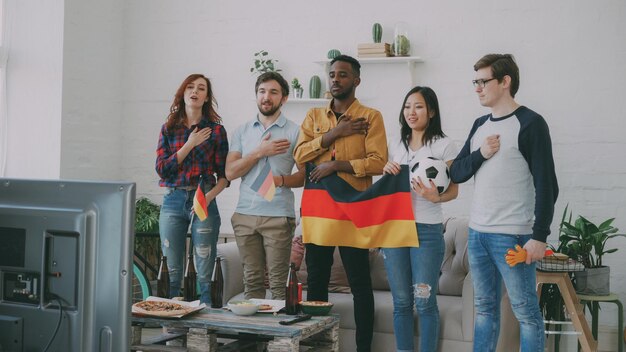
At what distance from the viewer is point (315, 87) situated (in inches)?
203

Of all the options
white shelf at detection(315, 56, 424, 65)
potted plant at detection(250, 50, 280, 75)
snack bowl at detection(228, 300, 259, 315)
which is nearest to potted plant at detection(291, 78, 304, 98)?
potted plant at detection(250, 50, 280, 75)

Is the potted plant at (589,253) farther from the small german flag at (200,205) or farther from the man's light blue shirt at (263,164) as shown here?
the small german flag at (200,205)

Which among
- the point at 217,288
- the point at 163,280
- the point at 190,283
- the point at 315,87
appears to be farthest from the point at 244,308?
the point at 315,87

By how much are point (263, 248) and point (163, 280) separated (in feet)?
1.85

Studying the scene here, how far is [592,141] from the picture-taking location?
4.63 m

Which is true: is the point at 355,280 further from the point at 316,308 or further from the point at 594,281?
the point at 594,281

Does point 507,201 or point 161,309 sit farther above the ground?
point 507,201

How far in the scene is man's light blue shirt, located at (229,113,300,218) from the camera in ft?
11.9

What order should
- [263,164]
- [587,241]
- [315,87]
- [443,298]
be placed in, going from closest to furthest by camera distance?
[263,164], [443,298], [587,241], [315,87]

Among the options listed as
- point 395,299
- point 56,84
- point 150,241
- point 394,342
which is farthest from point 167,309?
point 56,84

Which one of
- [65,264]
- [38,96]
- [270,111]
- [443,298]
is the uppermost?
[38,96]

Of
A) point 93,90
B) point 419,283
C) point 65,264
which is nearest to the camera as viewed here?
point 65,264

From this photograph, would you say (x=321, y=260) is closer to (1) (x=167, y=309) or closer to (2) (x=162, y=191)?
(1) (x=167, y=309)

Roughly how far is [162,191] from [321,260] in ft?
8.32
